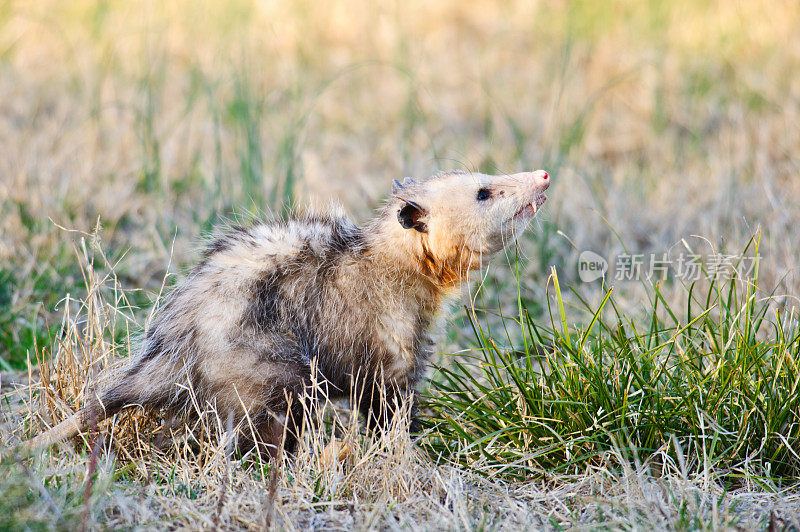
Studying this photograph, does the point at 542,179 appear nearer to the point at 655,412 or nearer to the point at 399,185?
the point at 399,185

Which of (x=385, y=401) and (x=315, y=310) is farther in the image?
(x=315, y=310)

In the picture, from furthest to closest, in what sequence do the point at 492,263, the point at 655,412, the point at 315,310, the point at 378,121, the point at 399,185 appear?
the point at 378,121
the point at 492,263
the point at 399,185
the point at 315,310
the point at 655,412

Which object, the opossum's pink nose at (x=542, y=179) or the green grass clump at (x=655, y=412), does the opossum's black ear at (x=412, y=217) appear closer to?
the opossum's pink nose at (x=542, y=179)

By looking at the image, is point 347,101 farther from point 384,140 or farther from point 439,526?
point 439,526

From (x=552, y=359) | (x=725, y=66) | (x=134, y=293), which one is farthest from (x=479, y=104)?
(x=552, y=359)

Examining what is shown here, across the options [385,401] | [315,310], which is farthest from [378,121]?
[385,401]

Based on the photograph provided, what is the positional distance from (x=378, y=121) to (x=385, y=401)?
3.52m

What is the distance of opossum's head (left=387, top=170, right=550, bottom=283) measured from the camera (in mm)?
2773

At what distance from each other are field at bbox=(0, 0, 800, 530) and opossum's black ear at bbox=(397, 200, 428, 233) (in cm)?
29

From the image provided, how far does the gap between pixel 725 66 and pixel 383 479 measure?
16.0 feet

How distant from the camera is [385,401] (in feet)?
8.36

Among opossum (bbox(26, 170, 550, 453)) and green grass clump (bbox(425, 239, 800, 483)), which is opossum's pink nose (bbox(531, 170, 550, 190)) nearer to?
opossum (bbox(26, 170, 550, 453))

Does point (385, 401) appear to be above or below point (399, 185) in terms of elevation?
below

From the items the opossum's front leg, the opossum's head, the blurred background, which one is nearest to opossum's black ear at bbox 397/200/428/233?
the opossum's head
